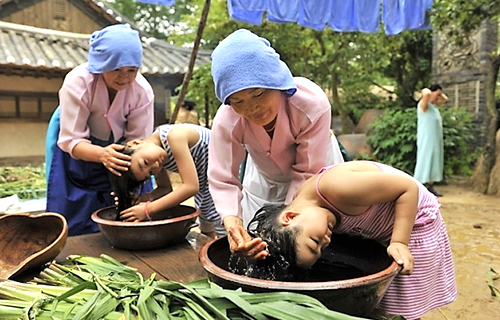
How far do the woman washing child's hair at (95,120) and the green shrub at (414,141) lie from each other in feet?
23.6

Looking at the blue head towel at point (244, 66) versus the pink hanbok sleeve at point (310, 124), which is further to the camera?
the pink hanbok sleeve at point (310, 124)

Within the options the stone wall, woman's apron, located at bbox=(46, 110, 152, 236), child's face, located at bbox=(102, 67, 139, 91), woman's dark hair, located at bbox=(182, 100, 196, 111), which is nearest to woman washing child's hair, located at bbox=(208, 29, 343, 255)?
child's face, located at bbox=(102, 67, 139, 91)

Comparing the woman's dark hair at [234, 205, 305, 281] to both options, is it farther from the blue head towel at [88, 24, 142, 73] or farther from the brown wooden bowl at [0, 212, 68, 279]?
the blue head towel at [88, 24, 142, 73]

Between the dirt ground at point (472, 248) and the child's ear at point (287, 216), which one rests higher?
the child's ear at point (287, 216)

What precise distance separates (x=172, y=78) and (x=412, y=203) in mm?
7907

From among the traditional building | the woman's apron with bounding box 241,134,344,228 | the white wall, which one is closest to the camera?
the woman's apron with bounding box 241,134,344,228

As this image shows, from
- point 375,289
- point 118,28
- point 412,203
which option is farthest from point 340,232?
point 118,28

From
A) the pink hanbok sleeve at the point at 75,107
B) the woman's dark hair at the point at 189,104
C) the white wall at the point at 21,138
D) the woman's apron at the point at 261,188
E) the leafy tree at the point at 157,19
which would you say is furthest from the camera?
the leafy tree at the point at 157,19

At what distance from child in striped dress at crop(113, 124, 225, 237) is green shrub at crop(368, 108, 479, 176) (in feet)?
23.4

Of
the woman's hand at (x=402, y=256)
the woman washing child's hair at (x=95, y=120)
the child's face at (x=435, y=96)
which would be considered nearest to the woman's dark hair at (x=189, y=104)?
the child's face at (x=435, y=96)

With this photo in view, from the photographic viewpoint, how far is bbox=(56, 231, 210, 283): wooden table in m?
1.40

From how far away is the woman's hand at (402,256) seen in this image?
1.10 meters

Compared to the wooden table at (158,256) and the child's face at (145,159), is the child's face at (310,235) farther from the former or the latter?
the child's face at (145,159)

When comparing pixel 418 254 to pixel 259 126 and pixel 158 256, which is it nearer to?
pixel 259 126
